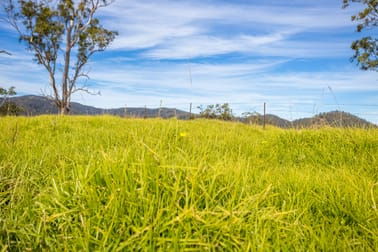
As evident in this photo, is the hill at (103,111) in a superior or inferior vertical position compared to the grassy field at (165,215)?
superior

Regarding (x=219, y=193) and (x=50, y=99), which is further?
(x=50, y=99)

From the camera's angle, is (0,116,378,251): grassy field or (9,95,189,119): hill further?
Result: (9,95,189,119): hill

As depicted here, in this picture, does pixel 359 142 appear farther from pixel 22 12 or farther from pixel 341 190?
pixel 22 12

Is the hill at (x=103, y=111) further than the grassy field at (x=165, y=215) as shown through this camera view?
Yes

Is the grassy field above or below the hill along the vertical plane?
below

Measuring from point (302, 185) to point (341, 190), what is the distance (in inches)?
13.1

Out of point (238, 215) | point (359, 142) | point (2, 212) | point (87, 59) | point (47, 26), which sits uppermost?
point (47, 26)

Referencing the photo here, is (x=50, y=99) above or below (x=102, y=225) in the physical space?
above

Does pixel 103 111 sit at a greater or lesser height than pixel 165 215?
greater

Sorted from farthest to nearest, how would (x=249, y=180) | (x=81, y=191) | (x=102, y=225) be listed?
(x=249, y=180)
(x=81, y=191)
(x=102, y=225)

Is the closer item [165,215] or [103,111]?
[165,215]

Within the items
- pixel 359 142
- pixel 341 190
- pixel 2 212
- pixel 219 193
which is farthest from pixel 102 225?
pixel 359 142

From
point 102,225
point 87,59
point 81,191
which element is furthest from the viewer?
point 87,59

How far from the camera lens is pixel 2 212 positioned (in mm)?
2135
